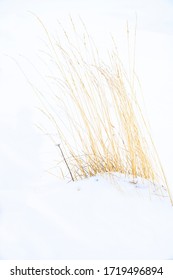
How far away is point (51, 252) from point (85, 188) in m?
0.40

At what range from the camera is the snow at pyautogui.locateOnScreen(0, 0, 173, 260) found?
3.97 ft

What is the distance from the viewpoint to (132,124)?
1568 millimetres

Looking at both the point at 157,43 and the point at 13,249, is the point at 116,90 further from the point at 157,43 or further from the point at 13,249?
the point at 157,43

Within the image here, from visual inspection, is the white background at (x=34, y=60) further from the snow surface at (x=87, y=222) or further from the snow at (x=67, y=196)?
the snow surface at (x=87, y=222)

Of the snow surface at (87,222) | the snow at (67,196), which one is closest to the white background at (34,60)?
the snow at (67,196)

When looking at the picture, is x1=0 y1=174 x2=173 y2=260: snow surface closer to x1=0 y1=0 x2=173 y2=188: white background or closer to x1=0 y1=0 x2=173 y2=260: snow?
x1=0 y1=0 x2=173 y2=260: snow

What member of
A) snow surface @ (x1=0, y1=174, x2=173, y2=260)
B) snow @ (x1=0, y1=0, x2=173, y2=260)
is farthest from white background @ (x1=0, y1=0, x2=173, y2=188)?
snow surface @ (x1=0, y1=174, x2=173, y2=260)

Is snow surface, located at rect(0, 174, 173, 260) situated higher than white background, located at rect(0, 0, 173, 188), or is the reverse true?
white background, located at rect(0, 0, 173, 188)

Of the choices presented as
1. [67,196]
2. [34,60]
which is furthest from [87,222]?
[34,60]

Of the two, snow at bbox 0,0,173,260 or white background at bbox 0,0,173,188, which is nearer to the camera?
snow at bbox 0,0,173,260

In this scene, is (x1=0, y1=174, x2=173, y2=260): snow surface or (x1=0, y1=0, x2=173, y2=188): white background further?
(x1=0, y1=0, x2=173, y2=188): white background

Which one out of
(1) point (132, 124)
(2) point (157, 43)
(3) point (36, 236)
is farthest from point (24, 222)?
(2) point (157, 43)

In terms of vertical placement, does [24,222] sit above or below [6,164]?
below

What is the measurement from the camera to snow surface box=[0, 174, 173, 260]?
46.8 inches
